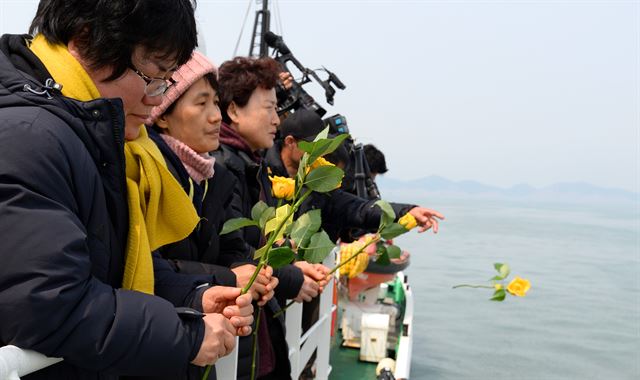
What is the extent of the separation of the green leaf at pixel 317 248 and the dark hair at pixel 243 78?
1.16 meters

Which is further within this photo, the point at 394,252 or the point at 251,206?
the point at 251,206

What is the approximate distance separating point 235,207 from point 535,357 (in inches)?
256

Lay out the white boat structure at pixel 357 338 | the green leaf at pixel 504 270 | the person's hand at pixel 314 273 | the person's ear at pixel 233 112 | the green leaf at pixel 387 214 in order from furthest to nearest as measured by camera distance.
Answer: the white boat structure at pixel 357 338 < the person's ear at pixel 233 112 < the person's hand at pixel 314 273 < the green leaf at pixel 504 270 < the green leaf at pixel 387 214

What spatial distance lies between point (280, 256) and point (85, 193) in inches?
14.0

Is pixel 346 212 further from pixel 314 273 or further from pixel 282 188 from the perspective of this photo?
pixel 314 273

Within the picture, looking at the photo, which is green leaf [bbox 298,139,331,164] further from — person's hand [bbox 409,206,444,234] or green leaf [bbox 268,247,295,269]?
person's hand [bbox 409,206,444,234]

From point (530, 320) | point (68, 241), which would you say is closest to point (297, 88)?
point (68, 241)

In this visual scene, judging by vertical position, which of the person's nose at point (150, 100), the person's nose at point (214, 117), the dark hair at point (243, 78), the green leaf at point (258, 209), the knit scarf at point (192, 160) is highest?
the dark hair at point (243, 78)

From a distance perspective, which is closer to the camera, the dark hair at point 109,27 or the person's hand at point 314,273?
the dark hair at point 109,27

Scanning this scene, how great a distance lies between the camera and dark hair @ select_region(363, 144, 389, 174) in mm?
5320

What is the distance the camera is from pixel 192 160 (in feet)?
5.31

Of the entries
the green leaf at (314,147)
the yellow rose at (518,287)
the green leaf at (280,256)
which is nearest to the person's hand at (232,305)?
the green leaf at (280,256)

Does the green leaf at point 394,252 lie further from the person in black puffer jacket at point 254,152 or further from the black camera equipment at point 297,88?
the black camera equipment at point 297,88

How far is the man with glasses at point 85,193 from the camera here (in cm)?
79
